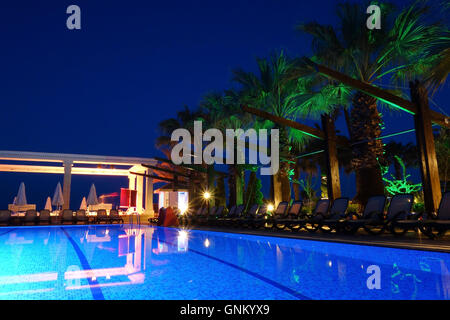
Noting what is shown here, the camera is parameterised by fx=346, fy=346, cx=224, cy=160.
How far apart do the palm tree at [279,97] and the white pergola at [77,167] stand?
40.5 ft

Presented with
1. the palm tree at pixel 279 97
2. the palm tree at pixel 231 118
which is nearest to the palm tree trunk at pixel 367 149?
the palm tree at pixel 279 97

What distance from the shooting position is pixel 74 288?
4066 millimetres

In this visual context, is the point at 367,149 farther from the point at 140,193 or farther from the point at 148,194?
the point at 140,193

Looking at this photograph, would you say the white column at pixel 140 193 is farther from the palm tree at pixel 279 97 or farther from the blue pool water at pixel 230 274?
the blue pool water at pixel 230 274

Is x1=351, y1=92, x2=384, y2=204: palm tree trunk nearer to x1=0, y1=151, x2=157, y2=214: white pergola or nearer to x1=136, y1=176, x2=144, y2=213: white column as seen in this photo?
x1=0, y1=151, x2=157, y2=214: white pergola

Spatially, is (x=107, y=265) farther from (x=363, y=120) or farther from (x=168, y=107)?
(x=168, y=107)

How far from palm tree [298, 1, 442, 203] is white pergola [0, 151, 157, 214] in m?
16.7

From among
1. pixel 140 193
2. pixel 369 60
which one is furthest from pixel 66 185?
pixel 369 60

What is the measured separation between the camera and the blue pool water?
3.80 meters

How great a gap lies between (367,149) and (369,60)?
2.91m

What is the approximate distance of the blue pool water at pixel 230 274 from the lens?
3.80m

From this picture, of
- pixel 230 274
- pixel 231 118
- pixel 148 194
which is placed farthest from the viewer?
pixel 148 194

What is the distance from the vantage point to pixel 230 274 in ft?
16.5
